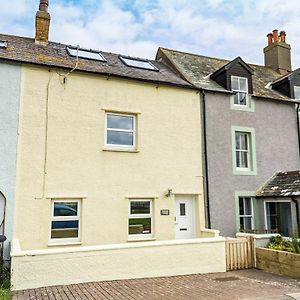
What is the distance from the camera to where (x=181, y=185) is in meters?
14.4

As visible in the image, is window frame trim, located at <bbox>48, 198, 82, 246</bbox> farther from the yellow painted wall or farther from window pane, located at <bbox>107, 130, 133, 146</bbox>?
window pane, located at <bbox>107, 130, 133, 146</bbox>

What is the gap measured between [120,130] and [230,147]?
5.41 meters

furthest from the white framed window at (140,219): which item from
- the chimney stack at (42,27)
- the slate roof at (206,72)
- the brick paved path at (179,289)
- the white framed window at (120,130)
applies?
the chimney stack at (42,27)

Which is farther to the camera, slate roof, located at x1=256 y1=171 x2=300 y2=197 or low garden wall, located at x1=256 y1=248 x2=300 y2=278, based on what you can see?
slate roof, located at x1=256 y1=171 x2=300 y2=197

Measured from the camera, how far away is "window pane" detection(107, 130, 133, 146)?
45.0ft

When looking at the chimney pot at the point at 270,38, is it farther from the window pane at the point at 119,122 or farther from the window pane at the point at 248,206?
the window pane at the point at 119,122

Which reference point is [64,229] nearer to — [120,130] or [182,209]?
[120,130]

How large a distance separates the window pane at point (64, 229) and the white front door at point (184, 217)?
14.2 feet

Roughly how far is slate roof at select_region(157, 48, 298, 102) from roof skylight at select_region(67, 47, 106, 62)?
4.04 m

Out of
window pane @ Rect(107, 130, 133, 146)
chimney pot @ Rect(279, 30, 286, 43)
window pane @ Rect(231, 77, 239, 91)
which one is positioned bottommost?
Result: window pane @ Rect(107, 130, 133, 146)

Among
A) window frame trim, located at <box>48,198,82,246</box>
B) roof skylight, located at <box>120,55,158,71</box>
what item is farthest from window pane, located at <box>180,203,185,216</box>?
roof skylight, located at <box>120,55,158,71</box>

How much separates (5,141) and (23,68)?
288 cm

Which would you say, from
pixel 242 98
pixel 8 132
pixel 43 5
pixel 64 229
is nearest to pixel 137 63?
pixel 43 5

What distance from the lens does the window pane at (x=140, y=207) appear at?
13.6m
